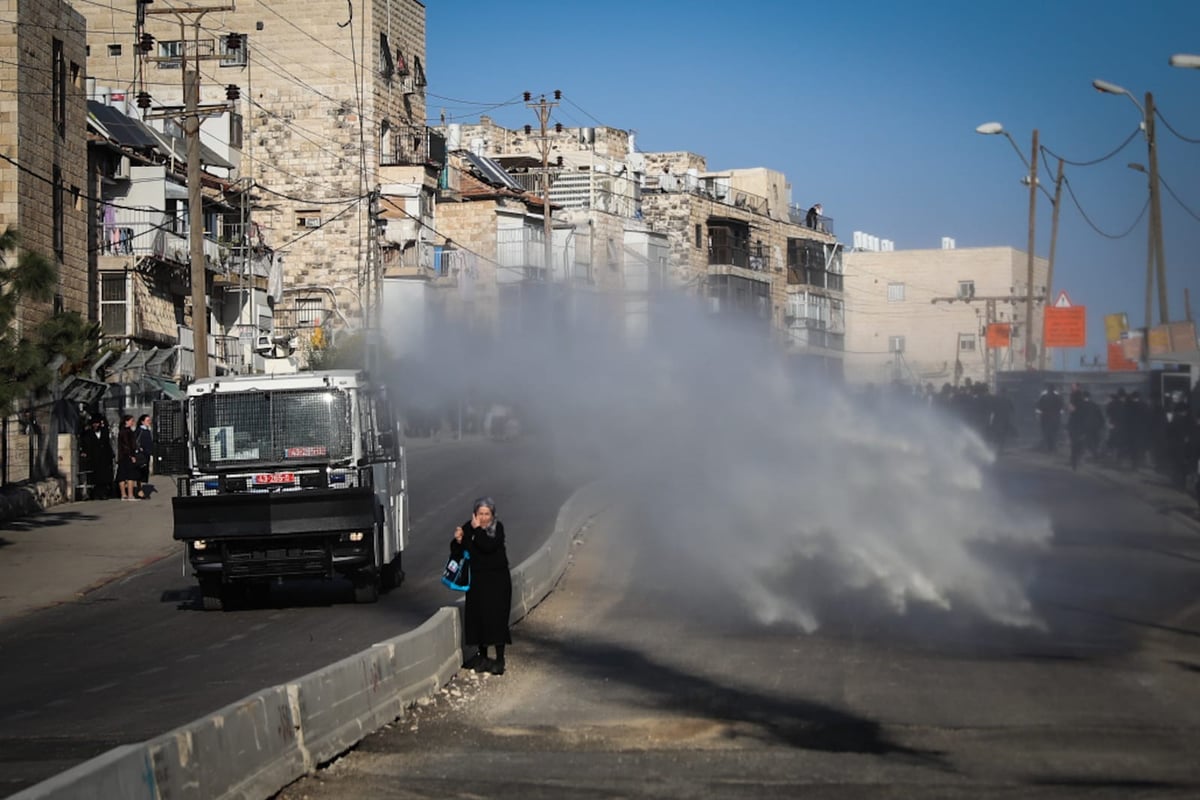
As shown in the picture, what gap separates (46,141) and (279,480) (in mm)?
24357

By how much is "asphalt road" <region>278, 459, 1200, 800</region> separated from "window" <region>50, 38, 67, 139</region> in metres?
27.4

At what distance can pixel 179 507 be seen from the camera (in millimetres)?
19344

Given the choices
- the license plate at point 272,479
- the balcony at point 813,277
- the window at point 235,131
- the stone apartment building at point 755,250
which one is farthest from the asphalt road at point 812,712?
the balcony at point 813,277

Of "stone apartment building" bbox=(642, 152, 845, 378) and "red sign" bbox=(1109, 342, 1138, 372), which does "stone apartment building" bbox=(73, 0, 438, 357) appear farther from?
"red sign" bbox=(1109, 342, 1138, 372)

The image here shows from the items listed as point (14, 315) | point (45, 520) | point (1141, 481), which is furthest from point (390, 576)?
point (1141, 481)

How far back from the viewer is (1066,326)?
52.0 metres

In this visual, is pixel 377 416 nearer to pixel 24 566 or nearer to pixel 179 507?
pixel 179 507

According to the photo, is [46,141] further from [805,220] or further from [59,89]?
[805,220]

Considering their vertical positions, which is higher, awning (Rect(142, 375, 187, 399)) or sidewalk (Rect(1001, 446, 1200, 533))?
awning (Rect(142, 375, 187, 399))

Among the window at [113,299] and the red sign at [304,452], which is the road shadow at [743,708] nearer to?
the red sign at [304,452]

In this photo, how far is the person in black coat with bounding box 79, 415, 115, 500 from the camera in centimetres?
3669

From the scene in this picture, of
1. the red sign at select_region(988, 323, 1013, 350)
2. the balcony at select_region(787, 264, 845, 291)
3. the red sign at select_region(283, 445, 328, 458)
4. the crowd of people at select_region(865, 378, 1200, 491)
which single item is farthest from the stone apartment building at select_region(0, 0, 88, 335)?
the balcony at select_region(787, 264, 845, 291)

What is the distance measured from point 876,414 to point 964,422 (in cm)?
727

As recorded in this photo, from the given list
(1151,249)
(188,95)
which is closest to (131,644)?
(188,95)
